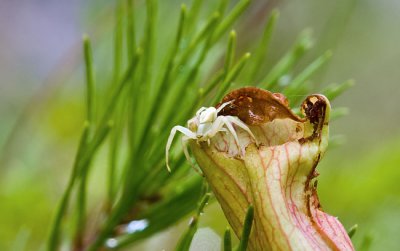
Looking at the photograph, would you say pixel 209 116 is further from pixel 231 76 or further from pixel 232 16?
pixel 232 16

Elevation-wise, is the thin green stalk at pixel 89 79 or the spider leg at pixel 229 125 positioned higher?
the thin green stalk at pixel 89 79

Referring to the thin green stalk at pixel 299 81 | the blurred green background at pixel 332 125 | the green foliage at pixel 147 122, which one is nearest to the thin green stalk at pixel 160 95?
the green foliage at pixel 147 122

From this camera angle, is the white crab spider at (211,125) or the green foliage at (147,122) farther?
the green foliage at (147,122)

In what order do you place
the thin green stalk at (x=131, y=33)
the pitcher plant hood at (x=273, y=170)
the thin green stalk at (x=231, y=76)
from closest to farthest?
the pitcher plant hood at (x=273, y=170) → the thin green stalk at (x=231, y=76) → the thin green stalk at (x=131, y=33)

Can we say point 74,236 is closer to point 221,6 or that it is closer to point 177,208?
point 177,208

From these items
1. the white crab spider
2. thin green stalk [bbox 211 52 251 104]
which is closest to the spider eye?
the white crab spider

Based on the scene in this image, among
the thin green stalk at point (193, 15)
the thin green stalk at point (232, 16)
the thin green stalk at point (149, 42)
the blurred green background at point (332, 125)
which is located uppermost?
the blurred green background at point (332, 125)

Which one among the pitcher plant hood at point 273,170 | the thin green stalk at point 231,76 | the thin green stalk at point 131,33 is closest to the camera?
the pitcher plant hood at point 273,170

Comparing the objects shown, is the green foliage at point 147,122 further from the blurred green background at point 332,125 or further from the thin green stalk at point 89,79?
the blurred green background at point 332,125
